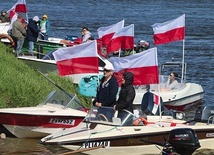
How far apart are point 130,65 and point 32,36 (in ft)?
30.8

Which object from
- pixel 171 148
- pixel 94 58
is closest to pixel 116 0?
pixel 94 58

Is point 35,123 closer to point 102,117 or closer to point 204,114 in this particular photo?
point 102,117

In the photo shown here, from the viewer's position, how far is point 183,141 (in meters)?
11.2

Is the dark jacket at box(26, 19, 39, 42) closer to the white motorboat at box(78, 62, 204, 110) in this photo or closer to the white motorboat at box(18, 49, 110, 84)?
the white motorboat at box(18, 49, 110, 84)

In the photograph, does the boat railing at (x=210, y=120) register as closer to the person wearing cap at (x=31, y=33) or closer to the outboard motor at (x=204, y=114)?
the outboard motor at (x=204, y=114)

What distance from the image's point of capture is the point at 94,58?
59.5 feet

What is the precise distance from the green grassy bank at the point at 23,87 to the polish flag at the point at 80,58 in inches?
61.6

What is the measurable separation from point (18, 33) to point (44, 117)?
854cm

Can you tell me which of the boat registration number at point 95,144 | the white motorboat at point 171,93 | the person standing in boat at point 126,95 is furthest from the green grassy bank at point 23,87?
the boat registration number at point 95,144

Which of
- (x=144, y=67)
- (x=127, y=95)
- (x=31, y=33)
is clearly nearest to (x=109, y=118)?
(x=127, y=95)

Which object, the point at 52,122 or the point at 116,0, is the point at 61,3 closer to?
the point at 116,0

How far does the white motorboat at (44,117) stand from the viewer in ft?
56.9

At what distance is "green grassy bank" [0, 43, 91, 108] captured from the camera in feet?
62.5

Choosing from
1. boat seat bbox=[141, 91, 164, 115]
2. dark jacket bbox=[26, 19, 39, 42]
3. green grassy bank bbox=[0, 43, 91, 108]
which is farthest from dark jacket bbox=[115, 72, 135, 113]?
dark jacket bbox=[26, 19, 39, 42]
